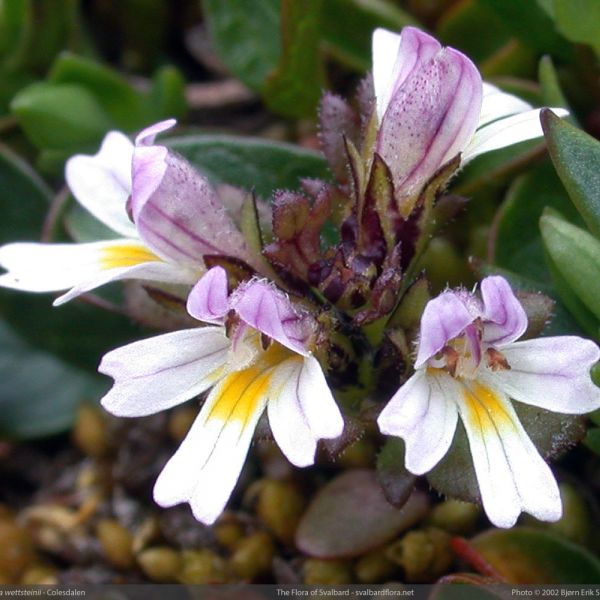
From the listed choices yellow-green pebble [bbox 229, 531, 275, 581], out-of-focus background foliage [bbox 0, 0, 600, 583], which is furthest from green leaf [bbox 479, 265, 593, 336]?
yellow-green pebble [bbox 229, 531, 275, 581]

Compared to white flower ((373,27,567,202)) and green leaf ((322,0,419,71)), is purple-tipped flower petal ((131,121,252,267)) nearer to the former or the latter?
white flower ((373,27,567,202))

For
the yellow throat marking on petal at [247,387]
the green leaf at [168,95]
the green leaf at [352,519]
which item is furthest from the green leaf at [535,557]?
the green leaf at [168,95]

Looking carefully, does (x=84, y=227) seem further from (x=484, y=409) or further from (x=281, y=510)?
(x=484, y=409)

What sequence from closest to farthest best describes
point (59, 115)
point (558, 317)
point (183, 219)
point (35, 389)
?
1. point (183, 219)
2. point (558, 317)
3. point (59, 115)
4. point (35, 389)

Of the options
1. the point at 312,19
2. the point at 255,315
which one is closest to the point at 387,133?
the point at 255,315

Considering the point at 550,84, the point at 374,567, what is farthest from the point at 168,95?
the point at 374,567

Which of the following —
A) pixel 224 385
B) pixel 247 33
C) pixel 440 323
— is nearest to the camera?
pixel 440 323

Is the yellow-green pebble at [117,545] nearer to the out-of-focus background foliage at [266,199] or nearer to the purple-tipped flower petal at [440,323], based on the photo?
the out-of-focus background foliage at [266,199]

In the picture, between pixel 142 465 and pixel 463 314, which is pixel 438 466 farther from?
pixel 142 465
